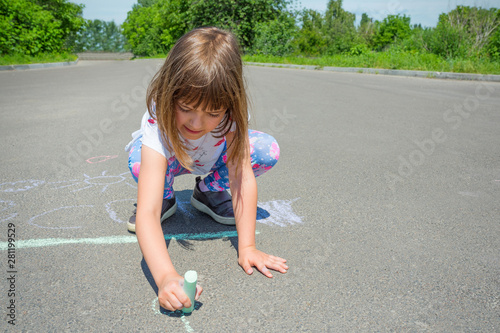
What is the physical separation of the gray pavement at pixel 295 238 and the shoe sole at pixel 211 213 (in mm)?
54

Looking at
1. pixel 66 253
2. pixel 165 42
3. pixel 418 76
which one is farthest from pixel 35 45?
pixel 165 42

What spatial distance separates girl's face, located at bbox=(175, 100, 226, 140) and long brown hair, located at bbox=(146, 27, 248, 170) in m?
0.02

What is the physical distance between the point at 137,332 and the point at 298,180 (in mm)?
1918

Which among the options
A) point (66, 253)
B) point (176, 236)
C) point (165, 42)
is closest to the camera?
point (66, 253)

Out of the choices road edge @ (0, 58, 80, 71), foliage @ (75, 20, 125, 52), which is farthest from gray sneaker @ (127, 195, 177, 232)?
foliage @ (75, 20, 125, 52)

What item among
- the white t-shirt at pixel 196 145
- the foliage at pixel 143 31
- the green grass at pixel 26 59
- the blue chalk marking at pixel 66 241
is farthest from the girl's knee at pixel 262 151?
the foliage at pixel 143 31

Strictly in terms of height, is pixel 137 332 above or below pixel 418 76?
below

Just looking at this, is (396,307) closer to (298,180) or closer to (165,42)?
(298,180)

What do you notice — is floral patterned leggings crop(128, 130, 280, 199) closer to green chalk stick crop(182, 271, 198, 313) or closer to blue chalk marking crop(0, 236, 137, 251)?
blue chalk marking crop(0, 236, 137, 251)

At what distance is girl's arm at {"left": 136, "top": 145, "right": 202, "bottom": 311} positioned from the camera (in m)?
1.46

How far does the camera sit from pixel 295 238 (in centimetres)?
218

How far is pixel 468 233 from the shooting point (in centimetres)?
227

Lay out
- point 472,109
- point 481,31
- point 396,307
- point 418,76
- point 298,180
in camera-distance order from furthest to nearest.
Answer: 1. point 481,31
2. point 418,76
3. point 472,109
4. point 298,180
5. point 396,307

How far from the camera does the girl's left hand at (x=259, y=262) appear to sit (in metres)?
1.82
